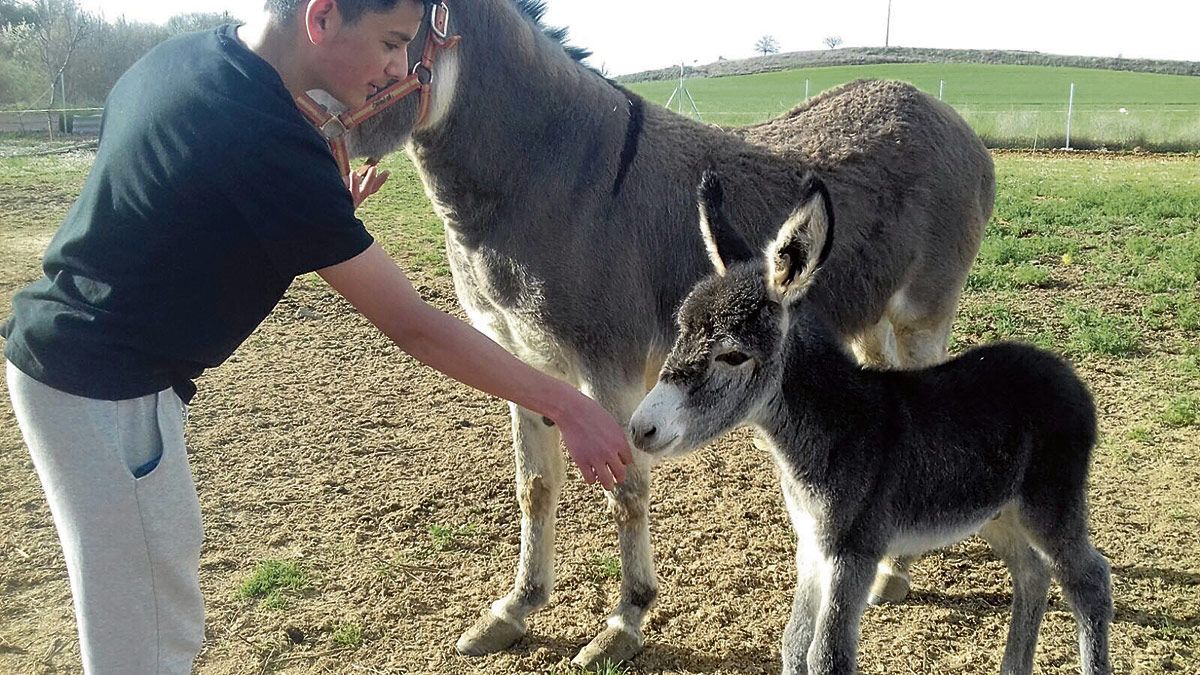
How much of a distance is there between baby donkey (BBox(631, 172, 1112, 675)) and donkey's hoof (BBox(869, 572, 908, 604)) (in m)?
0.84

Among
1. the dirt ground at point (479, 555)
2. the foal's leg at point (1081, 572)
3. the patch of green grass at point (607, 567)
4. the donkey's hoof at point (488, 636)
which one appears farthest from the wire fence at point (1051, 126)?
the foal's leg at point (1081, 572)

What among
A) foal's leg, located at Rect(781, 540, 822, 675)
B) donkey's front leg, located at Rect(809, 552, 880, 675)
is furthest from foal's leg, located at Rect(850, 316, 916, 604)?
donkey's front leg, located at Rect(809, 552, 880, 675)

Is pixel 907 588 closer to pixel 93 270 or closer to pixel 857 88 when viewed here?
pixel 857 88

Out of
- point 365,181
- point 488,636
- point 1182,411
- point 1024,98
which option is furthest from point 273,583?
point 1024,98

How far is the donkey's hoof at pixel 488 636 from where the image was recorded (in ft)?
12.2

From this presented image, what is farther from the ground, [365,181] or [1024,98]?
[365,181]

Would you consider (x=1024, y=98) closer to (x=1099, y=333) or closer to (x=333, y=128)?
(x=1099, y=333)

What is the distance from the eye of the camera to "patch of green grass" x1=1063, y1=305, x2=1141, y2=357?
672 cm

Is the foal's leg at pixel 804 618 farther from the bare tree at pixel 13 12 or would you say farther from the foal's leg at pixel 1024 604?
the bare tree at pixel 13 12

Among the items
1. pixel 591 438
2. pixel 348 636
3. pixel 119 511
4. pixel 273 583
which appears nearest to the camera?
pixel 119 511

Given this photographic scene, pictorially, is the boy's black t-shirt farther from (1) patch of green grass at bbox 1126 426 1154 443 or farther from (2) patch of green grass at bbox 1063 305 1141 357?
(2) patch of green grass at bbox 1063 305 1141 357

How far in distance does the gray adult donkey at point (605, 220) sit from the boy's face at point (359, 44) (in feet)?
2.93

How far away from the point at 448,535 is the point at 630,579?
3.93 ft

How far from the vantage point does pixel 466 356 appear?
220 centimetres
